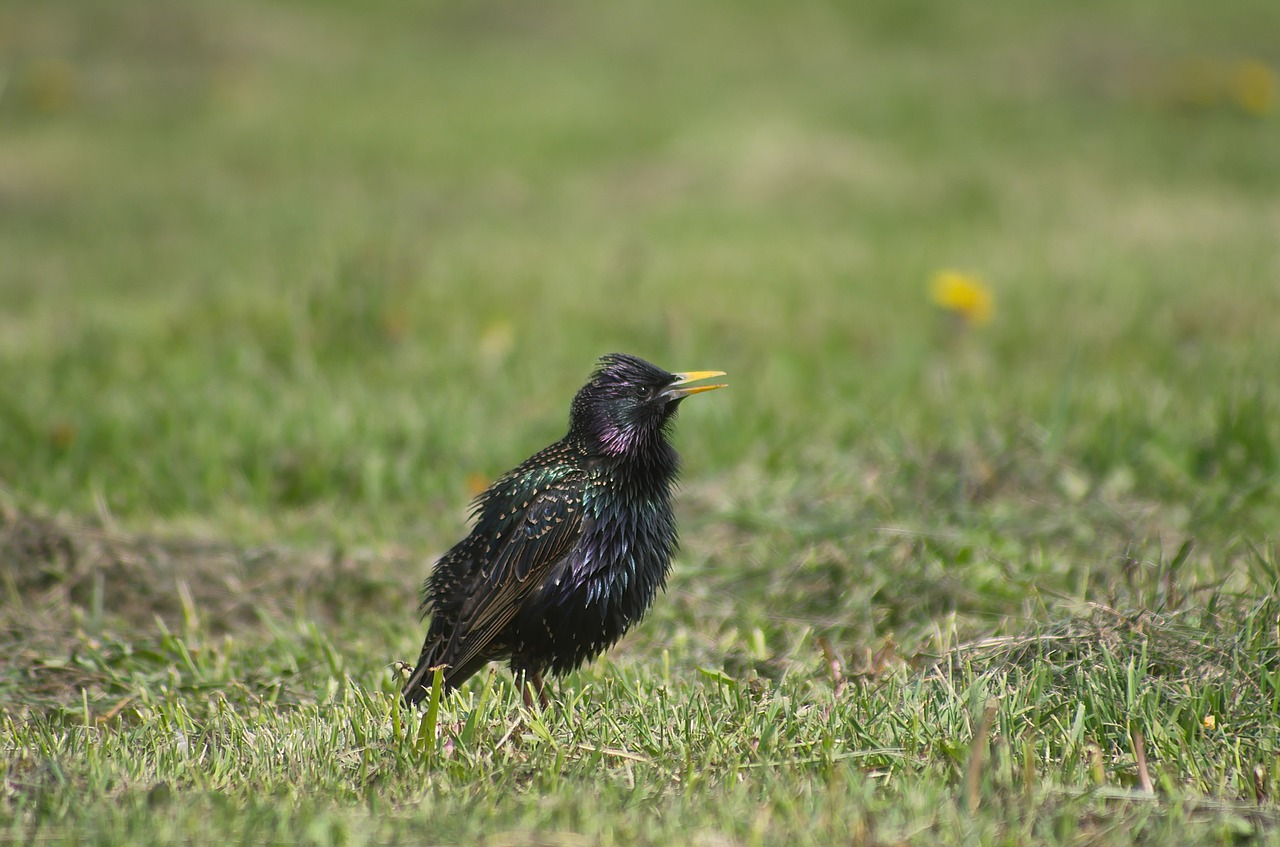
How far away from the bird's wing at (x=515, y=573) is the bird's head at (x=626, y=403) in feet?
0.71

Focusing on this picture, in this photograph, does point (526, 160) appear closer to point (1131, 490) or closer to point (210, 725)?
point (1131, 490)

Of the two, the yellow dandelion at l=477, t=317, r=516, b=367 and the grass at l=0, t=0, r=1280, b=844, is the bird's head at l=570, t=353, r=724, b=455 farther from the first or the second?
the yellow dandelion at l=477, t=317, r=516, b=367

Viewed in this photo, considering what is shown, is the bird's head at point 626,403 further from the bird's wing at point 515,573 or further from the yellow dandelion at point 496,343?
the yellow dandelion at point 496,343

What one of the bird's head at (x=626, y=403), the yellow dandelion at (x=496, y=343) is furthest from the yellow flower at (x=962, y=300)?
the bird's head at (x=626, y=403)

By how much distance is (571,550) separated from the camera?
3.65m

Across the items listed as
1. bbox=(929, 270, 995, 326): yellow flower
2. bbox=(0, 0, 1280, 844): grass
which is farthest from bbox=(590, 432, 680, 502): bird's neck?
bbox=(929, 270, 995, 326): yellow flower

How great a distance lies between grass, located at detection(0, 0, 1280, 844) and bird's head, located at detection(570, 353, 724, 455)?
2.19ft

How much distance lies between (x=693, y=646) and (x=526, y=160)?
8.03 meters

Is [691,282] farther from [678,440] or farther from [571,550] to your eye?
[571,550]

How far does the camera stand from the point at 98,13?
15.8 m

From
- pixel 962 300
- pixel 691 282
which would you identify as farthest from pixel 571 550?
pixel 691 282

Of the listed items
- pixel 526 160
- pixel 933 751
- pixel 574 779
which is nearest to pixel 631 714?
pixel 574 779

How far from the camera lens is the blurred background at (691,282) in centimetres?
510

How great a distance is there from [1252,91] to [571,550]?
1060 centimetres
